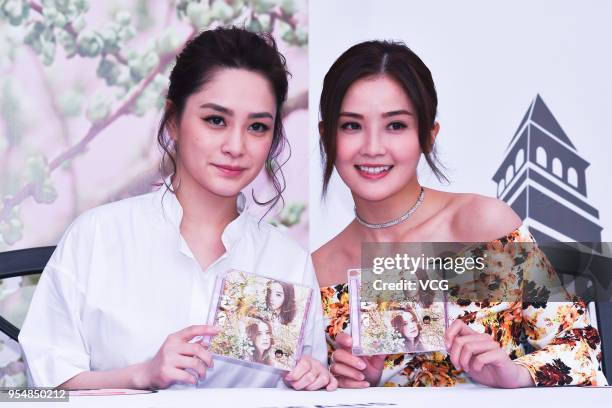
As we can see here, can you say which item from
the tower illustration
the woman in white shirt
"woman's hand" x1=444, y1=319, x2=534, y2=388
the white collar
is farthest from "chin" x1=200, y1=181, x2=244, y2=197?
the tower illustration

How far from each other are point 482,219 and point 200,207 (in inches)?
33.3

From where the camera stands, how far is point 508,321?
97.2 inches

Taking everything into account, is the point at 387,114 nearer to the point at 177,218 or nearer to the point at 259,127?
the point at 259,127

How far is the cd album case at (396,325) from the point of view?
1.96 m

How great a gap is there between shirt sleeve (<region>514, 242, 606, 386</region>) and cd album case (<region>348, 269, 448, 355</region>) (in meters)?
0.29

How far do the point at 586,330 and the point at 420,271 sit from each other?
0.47 meters

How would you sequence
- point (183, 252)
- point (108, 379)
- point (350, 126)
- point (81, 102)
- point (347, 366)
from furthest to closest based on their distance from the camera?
point (81, 102), point (350, 126), point (183, 252), point (347, 366), point (108, 379)

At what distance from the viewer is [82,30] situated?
297cm

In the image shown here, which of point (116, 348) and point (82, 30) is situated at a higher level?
point (82, 30)

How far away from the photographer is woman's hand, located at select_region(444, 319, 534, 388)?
1.96 m

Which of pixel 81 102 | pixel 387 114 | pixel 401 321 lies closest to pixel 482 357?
pixel 401 321

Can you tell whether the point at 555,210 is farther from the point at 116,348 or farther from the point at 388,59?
the point at 116,348

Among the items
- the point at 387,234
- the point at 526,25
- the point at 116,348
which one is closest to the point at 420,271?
the point at 387,234

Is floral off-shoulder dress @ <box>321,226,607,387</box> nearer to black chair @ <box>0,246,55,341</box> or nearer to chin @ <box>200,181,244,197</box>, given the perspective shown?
chin @ <box>200,181,244,197</box>
